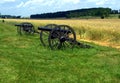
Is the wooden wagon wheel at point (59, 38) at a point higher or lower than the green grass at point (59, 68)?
higher

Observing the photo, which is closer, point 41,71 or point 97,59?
point 41,71

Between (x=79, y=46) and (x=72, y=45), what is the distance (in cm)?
62

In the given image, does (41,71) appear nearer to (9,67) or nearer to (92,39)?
(9,67)

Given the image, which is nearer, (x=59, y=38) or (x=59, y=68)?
(x=59, y=68)

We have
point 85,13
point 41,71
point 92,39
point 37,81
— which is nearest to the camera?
point 37,81

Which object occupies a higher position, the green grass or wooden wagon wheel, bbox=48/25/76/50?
wooden wagon wheel, bbox=48/25/76/50

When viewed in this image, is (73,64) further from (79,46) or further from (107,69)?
(79,46)

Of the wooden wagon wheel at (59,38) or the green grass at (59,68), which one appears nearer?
the green grass at (59,68)

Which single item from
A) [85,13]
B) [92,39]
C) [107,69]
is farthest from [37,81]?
[85,13]

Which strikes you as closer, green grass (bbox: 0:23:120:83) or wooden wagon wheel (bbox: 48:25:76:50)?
green grass (bbox: 0:23:120:83)

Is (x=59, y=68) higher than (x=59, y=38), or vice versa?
(x=59, y=38)

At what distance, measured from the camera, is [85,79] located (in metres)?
10.4

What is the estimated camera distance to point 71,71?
1157 cm

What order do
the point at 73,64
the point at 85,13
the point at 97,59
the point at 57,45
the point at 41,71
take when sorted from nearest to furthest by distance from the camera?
the point at 41,71 → the point at 73,64 → the point at 97,59 → the point at 57,45 → the point at 85,13
